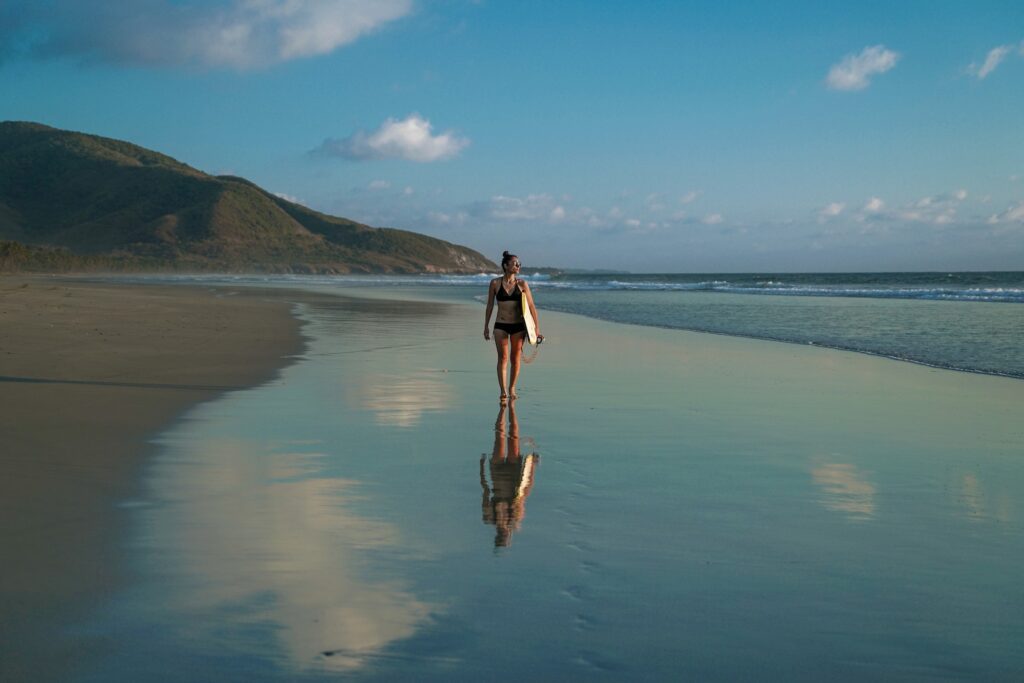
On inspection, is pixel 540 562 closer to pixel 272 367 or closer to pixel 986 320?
pixel 272 367

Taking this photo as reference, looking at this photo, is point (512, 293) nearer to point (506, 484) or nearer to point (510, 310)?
point (510, 310)

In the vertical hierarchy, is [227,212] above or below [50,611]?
above

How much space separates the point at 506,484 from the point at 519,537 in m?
1.31

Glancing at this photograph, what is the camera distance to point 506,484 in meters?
6.31

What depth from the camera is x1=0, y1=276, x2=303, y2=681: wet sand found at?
389cm

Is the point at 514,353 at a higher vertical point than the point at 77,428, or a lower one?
higher

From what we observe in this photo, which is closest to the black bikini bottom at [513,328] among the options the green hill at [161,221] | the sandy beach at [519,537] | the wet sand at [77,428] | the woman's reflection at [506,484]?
the sandy beach at [519,537]

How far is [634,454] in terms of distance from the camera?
24.2ft

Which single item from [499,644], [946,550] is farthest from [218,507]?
[946,550]

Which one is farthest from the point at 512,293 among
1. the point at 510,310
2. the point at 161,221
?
the point at 161,221

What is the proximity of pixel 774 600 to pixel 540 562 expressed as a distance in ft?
3.70

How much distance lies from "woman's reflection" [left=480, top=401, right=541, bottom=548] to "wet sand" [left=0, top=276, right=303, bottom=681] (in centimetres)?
204

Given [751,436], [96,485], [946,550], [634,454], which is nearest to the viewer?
[946,550]

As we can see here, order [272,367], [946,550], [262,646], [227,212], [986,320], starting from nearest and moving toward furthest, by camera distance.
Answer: [262,646], [946,550], [272,367], [986,320], [227,212]
